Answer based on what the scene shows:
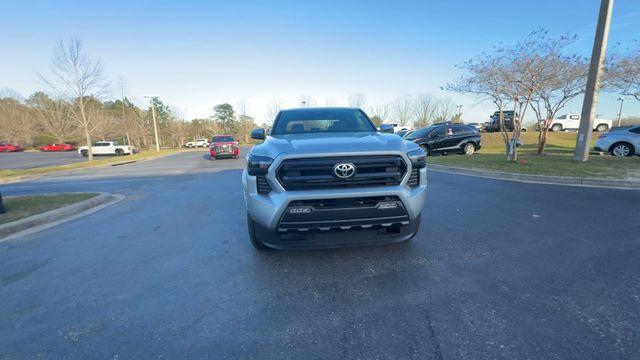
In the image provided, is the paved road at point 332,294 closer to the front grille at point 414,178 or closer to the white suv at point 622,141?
the front grille at point 414,178

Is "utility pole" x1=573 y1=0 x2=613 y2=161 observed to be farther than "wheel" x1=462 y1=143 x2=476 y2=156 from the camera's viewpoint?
No

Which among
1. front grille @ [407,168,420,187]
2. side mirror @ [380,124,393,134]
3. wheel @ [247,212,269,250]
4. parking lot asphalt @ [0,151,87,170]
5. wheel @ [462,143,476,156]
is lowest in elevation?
parking lot asphalt @ [0,151,87,170]

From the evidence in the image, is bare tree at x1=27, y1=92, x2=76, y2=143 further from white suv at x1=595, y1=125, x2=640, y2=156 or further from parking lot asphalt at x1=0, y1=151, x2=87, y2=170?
white suv at x1=595, y1=125, x2=640, y2=156

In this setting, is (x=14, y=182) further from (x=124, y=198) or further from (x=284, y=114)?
(x=284, y=114)

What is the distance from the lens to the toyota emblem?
287 cm

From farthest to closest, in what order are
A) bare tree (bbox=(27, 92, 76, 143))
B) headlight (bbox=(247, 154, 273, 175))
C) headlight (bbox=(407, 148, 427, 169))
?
1. bare tree (bbox=(27, 92, 76, 143))
2. headlight (bbox=(407, 148, 427, 169))
3. headlight (bbox=(247, 154, 273, 175))

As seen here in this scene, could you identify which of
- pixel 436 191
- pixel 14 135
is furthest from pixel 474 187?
pixel 14 135

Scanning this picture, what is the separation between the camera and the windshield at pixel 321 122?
4.41 m

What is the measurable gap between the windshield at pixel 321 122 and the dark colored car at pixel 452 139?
13.1m

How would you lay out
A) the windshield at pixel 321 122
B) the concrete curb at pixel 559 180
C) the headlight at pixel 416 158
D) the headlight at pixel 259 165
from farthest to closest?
1. the concrete curb at pixel 559 180
2. the windshield at pixel 321 122
3. the headlight at pixel 416 158
4. the headlight at pixel 259 165

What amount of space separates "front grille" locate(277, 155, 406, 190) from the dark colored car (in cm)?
1485

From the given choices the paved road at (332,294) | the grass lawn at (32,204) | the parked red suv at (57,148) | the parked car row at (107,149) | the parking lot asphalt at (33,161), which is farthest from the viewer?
the parked red suv at (57,148)

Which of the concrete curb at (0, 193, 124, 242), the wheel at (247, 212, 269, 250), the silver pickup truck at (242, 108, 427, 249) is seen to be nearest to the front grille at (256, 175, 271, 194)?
the silver pickup truck at (242, 108, 427, 249)

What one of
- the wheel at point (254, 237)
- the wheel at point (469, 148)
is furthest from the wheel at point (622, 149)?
the wheel at point (254, 237)
